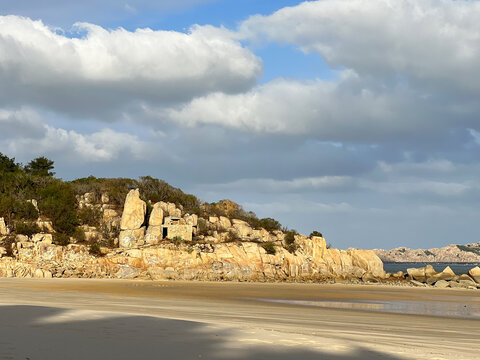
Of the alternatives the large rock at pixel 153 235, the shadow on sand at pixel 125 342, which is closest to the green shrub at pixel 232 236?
the large rock at pixel 153 235

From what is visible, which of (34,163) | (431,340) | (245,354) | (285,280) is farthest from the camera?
(34,163)

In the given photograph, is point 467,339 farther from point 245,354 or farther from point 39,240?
point 39,240

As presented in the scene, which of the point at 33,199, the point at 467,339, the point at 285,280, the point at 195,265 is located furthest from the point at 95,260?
the point at 467,339

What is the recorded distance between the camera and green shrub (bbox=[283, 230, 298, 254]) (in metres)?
53.7

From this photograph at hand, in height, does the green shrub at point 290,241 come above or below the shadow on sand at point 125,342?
above

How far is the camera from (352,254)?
57531mm

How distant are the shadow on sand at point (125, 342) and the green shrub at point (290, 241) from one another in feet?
143

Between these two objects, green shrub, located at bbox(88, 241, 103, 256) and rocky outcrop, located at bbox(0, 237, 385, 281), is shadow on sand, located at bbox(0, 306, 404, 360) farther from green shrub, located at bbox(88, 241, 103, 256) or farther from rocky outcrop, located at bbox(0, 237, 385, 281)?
green shrub, located at bbox(88, 241, 103, 256)

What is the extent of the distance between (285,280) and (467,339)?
1444 inches

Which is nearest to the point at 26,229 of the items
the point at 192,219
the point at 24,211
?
the point at 24,211

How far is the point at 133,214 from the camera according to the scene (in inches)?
1962

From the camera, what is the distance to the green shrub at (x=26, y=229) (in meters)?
46.6

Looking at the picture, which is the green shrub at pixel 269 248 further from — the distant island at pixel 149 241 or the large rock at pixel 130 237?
the large rock at pixel 130 237

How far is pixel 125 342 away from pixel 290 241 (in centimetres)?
4784
